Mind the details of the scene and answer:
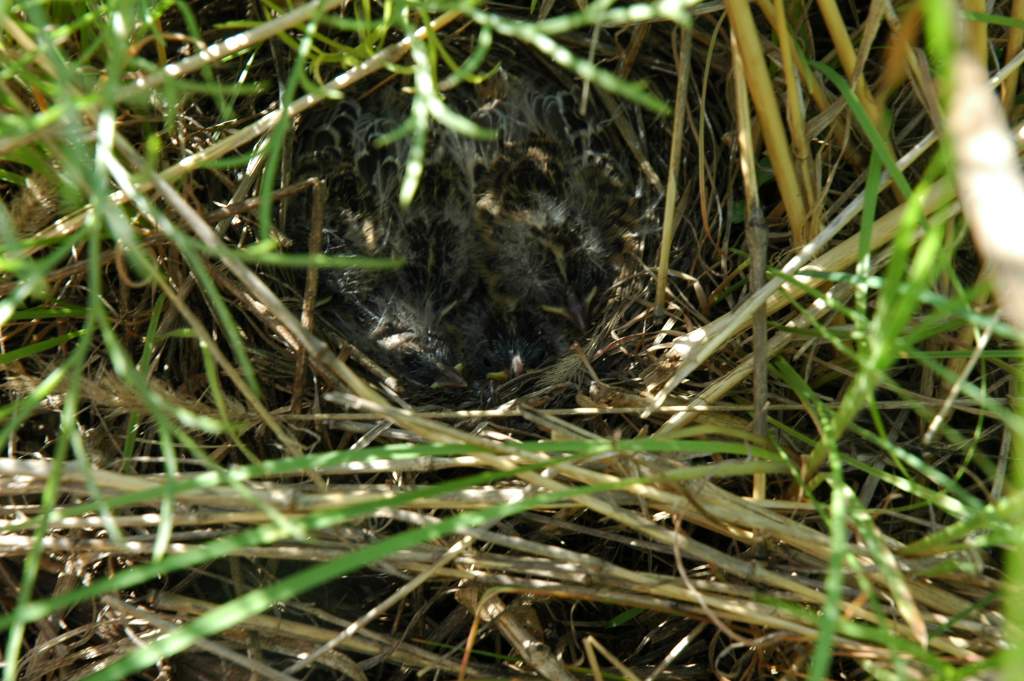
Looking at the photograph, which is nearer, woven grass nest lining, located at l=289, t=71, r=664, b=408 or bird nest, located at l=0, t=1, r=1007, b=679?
bird nest, located at l=0, t=1, r=1007, b=679

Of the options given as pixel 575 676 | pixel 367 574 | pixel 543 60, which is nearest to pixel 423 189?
pixel 543 60

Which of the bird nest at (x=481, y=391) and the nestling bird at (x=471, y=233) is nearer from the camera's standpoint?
the bird nest at (x=481, y=391)

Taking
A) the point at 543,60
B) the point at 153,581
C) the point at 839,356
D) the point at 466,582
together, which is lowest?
the point at 153,581

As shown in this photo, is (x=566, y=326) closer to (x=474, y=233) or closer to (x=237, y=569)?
(x=474, y=233)

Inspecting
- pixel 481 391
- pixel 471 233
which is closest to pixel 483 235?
pixel 471 233

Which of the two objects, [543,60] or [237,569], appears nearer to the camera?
[237,569]

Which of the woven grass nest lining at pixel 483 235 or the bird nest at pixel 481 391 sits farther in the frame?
the woven grass nest lining at pixel 483 235

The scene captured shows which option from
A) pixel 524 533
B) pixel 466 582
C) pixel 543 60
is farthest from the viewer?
pixel 543 60

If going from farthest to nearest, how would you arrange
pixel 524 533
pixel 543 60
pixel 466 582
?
1. pixel 543 60
2. pixel 524 533
3. pixel 466 582
